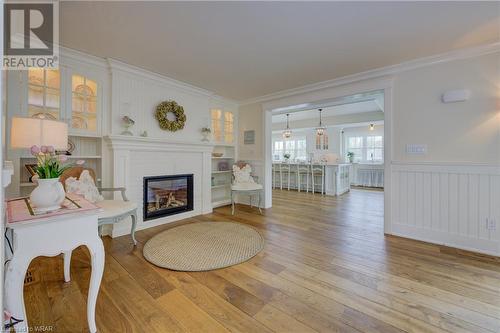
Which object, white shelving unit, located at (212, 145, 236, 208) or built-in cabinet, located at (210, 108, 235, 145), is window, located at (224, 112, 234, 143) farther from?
white shelving unit, located at (212, 145, 236, 208)

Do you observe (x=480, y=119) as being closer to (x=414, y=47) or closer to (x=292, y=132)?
(x=414, y=47)

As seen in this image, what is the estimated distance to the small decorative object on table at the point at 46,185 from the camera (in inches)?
55.0

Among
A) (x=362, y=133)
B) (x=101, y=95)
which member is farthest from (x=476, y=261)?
(x=362, y=133)

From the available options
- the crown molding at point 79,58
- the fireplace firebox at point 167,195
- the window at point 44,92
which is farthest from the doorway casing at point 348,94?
the window at point 44,92

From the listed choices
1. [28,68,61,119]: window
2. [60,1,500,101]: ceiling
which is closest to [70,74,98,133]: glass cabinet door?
[28,68,61,119]: window

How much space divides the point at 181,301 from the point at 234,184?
2.91m

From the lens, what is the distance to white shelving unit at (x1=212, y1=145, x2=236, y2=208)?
4977 millimetres

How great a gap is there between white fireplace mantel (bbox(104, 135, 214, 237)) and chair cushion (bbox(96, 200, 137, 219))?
50cm

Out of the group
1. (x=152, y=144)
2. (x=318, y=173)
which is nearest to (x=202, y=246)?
(x=152, y=144)

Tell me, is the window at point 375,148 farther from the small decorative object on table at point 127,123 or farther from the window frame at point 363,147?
the small decorative object on table at point 127,123

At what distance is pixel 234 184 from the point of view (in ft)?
14.8

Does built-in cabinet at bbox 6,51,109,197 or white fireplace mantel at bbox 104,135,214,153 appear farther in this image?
white fireplace mantel at bbox 104,135,214,153

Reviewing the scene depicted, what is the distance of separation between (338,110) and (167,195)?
18.0ft

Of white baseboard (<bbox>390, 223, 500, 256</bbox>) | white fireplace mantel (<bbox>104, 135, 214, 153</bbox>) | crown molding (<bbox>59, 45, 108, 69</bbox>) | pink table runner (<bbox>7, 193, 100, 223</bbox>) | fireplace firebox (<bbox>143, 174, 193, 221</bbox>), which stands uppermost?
crown molding (<bbox>59, 45, 108, 69</bbox>)
